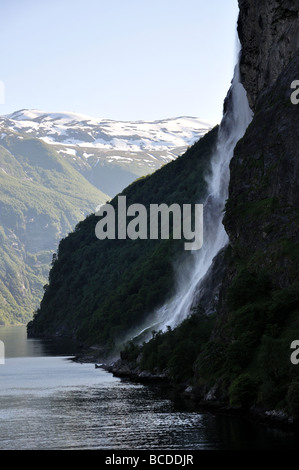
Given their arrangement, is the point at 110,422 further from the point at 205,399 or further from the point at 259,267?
the point at 259,267

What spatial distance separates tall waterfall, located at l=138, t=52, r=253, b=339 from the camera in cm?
13388

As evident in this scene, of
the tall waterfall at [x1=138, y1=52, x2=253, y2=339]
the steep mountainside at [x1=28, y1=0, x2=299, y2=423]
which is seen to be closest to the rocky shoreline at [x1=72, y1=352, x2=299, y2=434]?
the steep mountainside at [x1=28, y1=0, x2=299, y2=423]

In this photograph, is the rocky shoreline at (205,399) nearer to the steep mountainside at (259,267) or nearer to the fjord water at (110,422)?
the steep mountainside at (259,267)

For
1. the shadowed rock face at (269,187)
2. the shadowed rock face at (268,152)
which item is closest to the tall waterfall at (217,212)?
the shadowed rock face at (268,152)

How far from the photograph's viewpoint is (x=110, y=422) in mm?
70625

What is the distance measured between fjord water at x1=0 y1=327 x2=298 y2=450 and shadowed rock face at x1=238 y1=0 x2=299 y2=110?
152 ft

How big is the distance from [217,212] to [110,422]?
73478 mm

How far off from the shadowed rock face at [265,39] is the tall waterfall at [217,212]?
14706 millimetres

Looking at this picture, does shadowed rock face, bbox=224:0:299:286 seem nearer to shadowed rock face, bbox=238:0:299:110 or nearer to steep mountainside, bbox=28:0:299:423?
shadowed rock face, bbox=238:0:299:110

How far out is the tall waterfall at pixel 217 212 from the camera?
439 ft

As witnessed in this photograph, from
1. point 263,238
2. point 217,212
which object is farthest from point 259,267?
point 217,212
